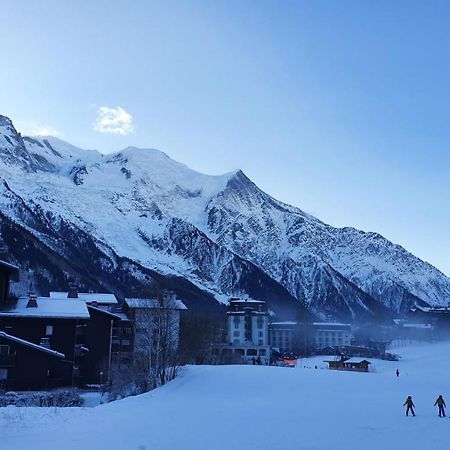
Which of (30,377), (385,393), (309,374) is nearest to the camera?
(385,393)

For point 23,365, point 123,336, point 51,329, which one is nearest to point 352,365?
point 123,336

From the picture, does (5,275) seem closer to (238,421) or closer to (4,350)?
(4,350)

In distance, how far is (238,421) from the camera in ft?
112


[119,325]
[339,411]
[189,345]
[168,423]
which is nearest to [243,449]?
[168,423]

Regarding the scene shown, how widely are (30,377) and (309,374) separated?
2929 cm

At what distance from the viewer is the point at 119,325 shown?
327 feet

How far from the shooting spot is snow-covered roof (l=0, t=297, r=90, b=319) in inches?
2650

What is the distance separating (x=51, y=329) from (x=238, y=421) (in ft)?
133

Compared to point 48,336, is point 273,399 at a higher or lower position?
lower

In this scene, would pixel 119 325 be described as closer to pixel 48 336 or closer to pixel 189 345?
pixel 189 345

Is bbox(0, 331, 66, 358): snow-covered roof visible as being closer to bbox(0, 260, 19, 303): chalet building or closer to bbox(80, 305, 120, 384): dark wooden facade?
bbox(0, 260, 19, 303): chalet building

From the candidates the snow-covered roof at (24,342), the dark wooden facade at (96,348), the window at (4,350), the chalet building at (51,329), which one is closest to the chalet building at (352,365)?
the dark wooden facade at (96,348)

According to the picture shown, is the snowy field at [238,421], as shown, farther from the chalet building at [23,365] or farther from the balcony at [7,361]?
the balcony at [7,361]

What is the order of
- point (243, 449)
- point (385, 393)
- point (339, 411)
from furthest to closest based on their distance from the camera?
point (385, 393) < point (339, 411) < point (243, 449)
